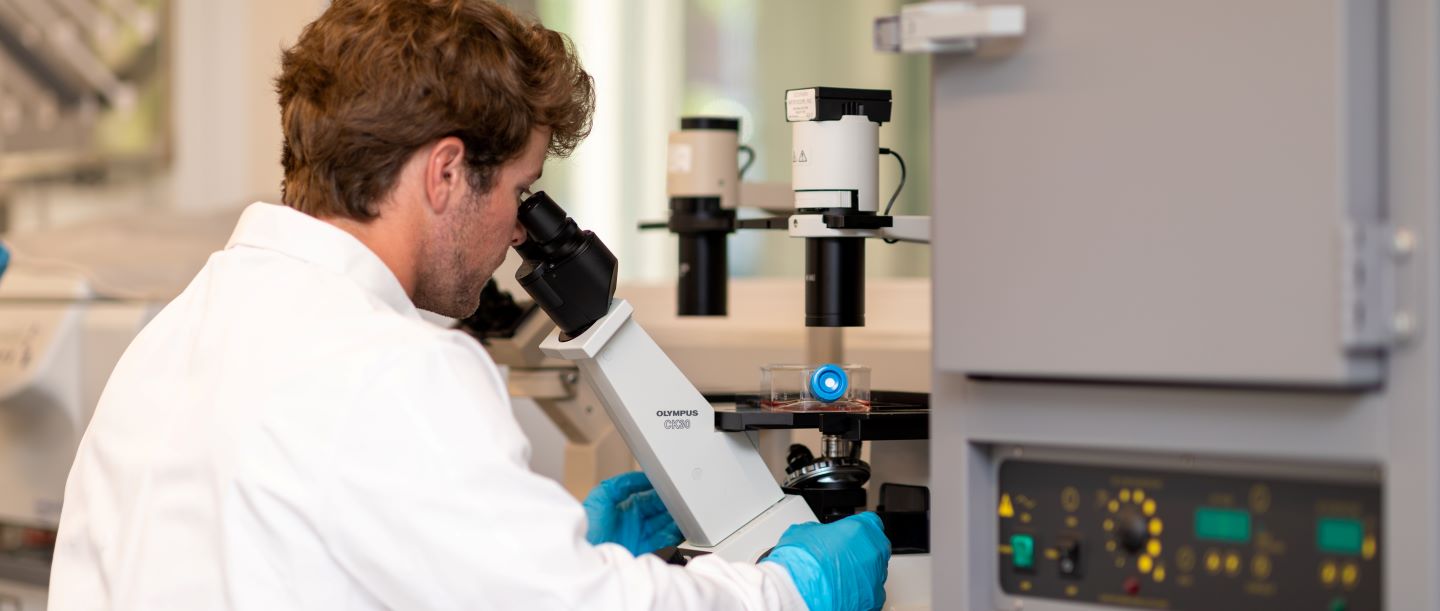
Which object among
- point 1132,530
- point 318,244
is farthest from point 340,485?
point 1132,530

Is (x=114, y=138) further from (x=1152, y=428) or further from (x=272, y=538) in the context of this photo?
(x=1152, y=428)

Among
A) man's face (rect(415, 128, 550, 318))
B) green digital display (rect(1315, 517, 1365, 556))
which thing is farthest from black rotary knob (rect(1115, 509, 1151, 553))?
man's face (rect(415, 128, 550, 318))

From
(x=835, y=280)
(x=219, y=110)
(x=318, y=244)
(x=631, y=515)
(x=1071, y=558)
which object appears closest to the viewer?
(x=1071, y=558)

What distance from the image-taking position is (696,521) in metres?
1.36

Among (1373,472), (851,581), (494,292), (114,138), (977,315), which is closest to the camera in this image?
(1373,472)

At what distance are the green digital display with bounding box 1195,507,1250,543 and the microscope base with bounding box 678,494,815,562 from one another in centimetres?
47

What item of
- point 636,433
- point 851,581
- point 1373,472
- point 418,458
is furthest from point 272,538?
point 1373,472

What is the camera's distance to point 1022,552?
1.09 metres

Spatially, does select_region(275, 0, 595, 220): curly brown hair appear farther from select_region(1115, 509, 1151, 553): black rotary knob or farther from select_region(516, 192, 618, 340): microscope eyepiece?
select_region(1115, 509, 1151, 553): black rotary knob

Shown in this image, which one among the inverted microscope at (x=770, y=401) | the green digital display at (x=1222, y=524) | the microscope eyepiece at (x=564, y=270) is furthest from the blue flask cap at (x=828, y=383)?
the green digital display at (x=1222, y=524)

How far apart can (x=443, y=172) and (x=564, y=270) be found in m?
0.15

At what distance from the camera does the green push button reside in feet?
3.57

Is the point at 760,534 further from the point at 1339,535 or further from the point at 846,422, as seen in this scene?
the point at 1339,535

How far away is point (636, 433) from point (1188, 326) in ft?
1.93
